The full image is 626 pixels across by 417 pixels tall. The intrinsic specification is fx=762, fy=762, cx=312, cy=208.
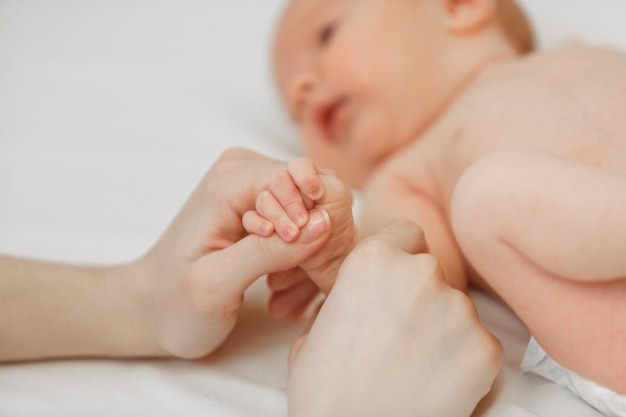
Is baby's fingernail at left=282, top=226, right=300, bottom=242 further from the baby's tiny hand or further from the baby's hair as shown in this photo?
the baby's hair

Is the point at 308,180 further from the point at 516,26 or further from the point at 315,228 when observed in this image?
the point at 516,26

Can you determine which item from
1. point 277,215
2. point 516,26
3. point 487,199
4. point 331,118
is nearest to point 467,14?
point 516,26

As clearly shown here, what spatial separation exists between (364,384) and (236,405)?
0.75 ft

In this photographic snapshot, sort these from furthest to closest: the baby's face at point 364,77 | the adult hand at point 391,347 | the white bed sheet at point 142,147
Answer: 1. the baby's face at point 364,77
2. the white bed sheet at point 142,147
3. the adult hand at point 391,347

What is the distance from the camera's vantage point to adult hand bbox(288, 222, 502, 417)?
2.78 feet

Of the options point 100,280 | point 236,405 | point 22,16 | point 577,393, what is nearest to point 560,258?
point 577,393

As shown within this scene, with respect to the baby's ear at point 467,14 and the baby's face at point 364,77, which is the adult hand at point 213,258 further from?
the baby's ear at point 467,14

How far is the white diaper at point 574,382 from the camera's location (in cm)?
92

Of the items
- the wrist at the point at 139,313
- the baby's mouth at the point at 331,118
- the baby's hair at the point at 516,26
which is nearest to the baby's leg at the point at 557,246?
the wrist at the point at 139,313

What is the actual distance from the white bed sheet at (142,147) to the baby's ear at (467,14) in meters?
0.32

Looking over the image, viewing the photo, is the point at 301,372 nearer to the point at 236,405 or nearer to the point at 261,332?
the point at 236,405

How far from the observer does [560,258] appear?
0.89m

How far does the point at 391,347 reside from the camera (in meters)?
0.87

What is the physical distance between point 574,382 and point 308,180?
0.42 m
